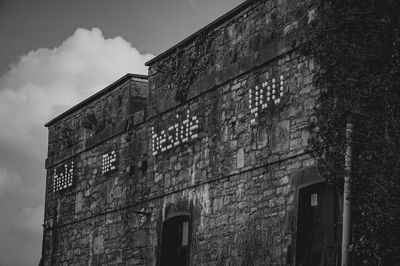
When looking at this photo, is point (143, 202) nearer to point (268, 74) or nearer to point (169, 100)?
point (169, 100)

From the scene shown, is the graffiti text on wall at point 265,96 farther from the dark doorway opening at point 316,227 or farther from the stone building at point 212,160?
the dark doorway opening at point 316,227

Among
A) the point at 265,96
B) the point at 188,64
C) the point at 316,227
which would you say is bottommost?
the point at 316,227

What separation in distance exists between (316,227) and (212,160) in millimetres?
2541

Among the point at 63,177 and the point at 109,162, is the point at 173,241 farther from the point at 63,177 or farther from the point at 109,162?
the point at 63,177

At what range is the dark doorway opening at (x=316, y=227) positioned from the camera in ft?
35.2

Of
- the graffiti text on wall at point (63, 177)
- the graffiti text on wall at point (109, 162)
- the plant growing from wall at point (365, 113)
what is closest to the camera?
the plant growing from wall at point (365, 113)

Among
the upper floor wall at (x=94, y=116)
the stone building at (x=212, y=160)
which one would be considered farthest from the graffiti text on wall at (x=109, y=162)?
the upper floor wall at (x=94, y=116)

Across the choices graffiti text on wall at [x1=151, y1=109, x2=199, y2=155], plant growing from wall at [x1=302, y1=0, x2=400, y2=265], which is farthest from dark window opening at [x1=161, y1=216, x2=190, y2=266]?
plant growing from wall at [x1=302, y1=0, x2=400, y2=265]

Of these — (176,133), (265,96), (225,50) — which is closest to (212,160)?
(176,133)

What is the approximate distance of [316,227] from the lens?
11008mm

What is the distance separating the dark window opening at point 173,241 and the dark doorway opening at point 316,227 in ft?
11.1

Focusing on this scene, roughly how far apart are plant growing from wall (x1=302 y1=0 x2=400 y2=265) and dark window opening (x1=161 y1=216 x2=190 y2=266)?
4.26m

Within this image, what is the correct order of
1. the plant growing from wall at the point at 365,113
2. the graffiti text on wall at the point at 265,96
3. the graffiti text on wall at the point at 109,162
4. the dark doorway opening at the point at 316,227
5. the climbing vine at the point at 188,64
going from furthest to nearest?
the graffiti text on wall at the point at 109,162
the climbing vine at the point at 188,64
the graffiti text on wall at the point at 265,96
the dark doorway opening at the point at 316,227
the plant growing from wall at the point at 365,113

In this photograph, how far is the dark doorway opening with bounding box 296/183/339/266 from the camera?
10.7m
